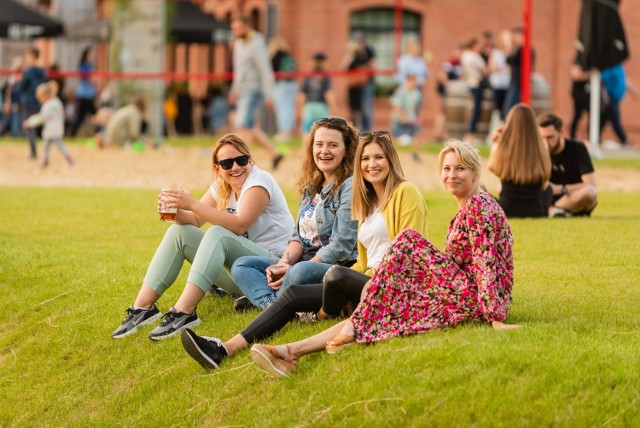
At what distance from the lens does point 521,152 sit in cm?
1210

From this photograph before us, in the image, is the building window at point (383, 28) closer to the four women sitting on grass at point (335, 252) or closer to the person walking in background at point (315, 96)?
the person walking in background at point (315, 96)

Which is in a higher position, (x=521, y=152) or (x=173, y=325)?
(x=521, y=152)

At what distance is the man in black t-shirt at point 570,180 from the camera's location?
12898mm

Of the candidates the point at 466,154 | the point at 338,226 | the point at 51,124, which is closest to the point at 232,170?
the point at 338,226

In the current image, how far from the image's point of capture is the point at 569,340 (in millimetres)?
7082

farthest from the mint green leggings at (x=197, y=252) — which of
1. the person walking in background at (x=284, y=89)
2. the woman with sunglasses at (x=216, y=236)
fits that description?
the person walking in background at (x=284, y=89)

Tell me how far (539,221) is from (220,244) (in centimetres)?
478

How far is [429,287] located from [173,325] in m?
1.98

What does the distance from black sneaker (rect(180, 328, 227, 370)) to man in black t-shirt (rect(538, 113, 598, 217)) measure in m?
5.68

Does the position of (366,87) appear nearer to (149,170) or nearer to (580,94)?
(580,94)

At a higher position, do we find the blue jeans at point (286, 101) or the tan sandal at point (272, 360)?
the blue jeans at point (286, 101)

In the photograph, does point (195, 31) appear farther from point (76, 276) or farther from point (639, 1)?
point (76, 276)

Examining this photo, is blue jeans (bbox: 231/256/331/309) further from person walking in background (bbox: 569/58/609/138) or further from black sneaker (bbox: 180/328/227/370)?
person walking in background (bbox: 569/58/609/138)

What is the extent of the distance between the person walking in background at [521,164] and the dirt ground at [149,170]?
6.42 m
